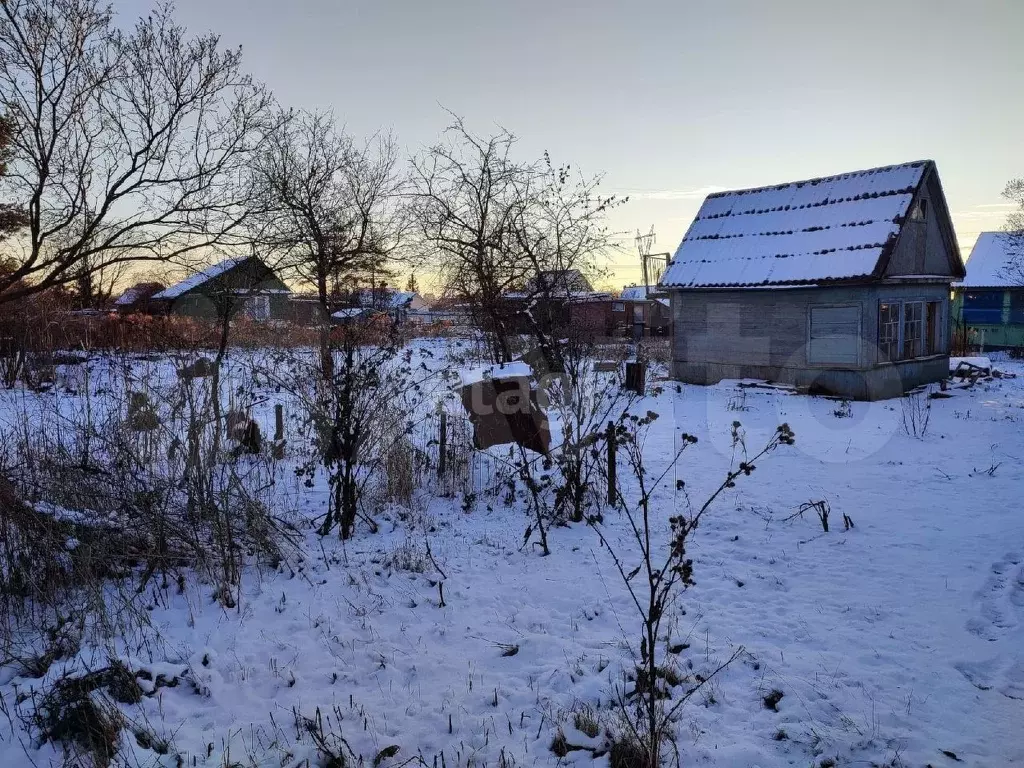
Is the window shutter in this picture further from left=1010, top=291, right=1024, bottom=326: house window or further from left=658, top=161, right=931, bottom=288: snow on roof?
left=1010, top=291, right=1024, bottom=326: house window

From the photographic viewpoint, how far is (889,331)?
13.9 m

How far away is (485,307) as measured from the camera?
14.2 metres

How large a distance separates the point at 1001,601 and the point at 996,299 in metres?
29.2

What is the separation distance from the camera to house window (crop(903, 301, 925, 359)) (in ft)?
47.3

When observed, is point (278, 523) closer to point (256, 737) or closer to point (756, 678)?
point (256, 737)

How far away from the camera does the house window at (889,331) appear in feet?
44.8

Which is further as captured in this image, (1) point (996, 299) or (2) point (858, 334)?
(1) point (996, 299)

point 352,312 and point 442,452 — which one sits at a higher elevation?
point 352,312

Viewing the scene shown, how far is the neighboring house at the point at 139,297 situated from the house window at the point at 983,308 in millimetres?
39121

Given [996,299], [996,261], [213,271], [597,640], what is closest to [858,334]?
[597,640]

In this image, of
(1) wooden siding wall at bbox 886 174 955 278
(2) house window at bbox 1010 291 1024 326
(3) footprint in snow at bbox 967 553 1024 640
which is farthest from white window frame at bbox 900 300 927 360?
(2) house window at bbox 1010 291 1024 326

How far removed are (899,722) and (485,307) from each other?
11723 millimetres

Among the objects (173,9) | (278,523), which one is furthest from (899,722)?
(173,9)

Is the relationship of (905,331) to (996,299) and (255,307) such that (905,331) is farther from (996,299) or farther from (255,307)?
(996,299)
